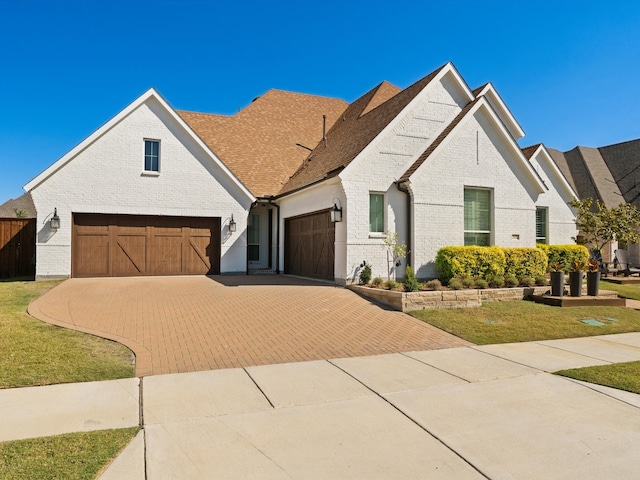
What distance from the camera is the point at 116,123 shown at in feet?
55.2

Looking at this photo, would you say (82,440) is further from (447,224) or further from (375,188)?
(447,224)

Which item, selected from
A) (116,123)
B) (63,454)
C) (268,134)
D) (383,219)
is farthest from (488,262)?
(116,123)

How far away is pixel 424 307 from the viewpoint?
1107 centimetres

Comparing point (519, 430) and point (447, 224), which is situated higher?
point (447, 224)

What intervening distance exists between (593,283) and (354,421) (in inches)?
445

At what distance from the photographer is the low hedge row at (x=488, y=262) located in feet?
44.3

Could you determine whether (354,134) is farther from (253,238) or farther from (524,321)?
(524,321)

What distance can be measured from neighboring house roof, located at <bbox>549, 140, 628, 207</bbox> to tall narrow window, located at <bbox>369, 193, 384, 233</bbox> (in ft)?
60.8

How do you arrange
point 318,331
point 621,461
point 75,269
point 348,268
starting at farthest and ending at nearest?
point 75,269 → point 348,268 → point 318,331 → point 621,461

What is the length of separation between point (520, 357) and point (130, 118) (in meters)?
16.1

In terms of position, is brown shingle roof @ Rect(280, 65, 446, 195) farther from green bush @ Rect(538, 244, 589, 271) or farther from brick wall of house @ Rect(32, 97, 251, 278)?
green bush @ Rect(538, 244, 589, 271)

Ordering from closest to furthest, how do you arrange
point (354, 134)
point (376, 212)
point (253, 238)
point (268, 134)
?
point (376, 212)
point (354, 134)
point (253, 238)
point (268, 134)

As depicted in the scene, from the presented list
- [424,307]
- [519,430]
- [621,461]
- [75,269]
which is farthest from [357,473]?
[75,269]

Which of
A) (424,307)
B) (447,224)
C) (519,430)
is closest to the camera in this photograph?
(519,430)
